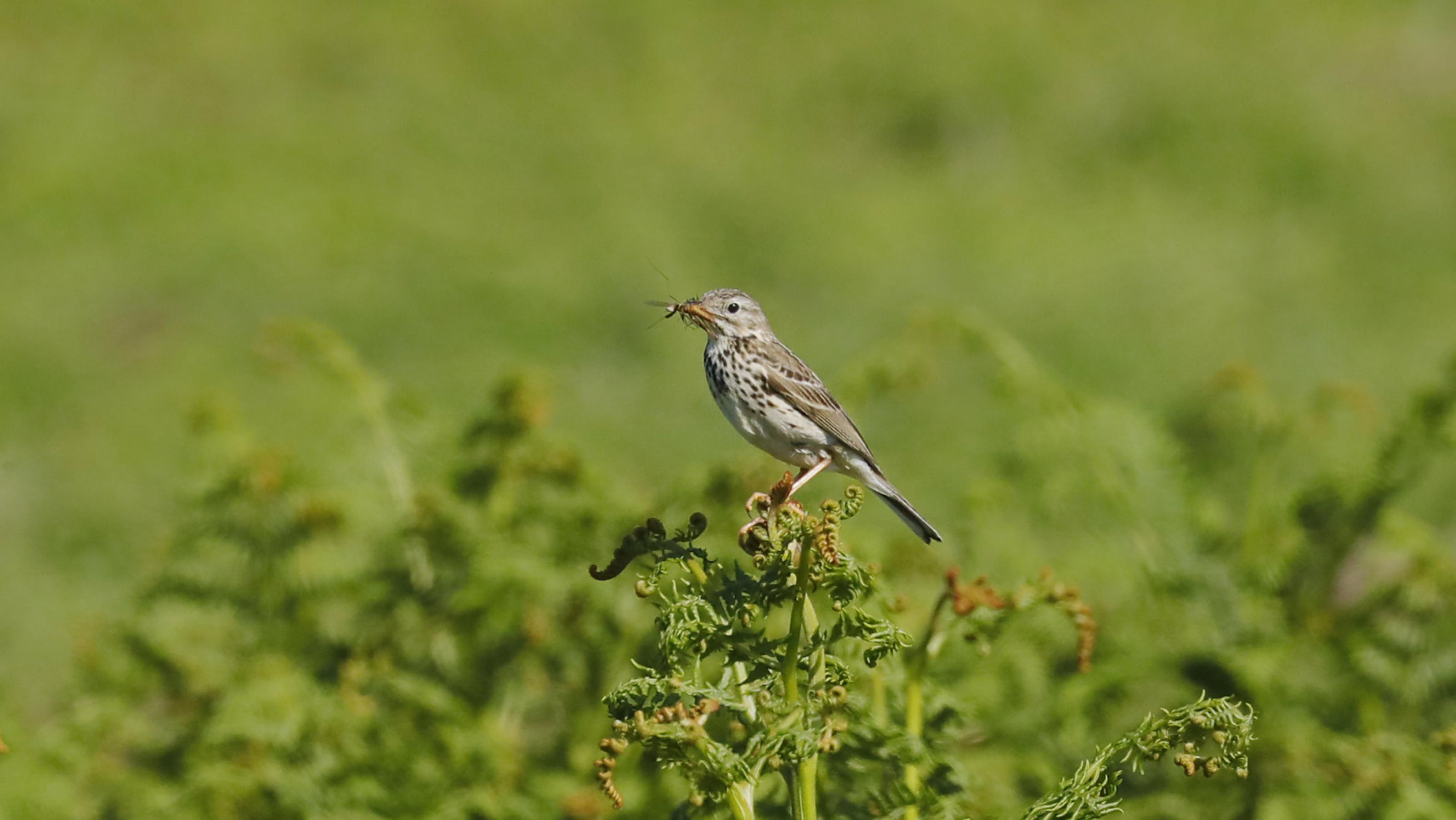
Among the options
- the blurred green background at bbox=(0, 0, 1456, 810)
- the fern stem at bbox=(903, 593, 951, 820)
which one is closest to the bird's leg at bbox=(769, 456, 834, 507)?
the fern stem at bbox=(903, 593, 951, 820)

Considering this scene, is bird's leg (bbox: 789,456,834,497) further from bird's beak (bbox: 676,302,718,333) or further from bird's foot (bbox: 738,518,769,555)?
bird's beak (bbox: 676,302,718,333)

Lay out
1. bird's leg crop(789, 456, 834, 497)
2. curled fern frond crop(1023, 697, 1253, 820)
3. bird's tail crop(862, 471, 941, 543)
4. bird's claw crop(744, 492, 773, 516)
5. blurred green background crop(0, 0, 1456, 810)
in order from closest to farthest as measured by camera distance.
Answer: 1. curled fern frond crop(1023, 697, 1253, 820)
2. bird's claw crop(744, 492, 773, 516)
3. bird's leg crop(789, 456, 834, 497)
4. bird's tail crop(862, 471, 941, 543)
5. blurred green background crop(0, 0, 1456, 810)

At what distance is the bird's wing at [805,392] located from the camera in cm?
429

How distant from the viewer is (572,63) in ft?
46.2

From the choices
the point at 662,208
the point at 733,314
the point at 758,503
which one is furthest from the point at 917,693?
the point at 662,208

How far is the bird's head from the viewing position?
432 cm

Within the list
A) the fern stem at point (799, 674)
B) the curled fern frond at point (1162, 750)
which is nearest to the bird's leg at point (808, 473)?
the fern stem at point (799, 674)

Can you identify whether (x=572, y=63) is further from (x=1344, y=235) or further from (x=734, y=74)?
(x=1344, y=235)

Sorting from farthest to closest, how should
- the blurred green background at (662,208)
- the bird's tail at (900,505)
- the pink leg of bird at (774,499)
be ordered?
1. the blurred green background at (662,208)
2. the bird's tail at (900,505)
3. the pink leg of bird at (774,499)

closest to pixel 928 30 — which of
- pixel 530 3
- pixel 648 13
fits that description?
pixel 648 13

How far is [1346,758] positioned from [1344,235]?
935 cm

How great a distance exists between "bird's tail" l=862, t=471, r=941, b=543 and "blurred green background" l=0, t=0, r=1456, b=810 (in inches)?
138

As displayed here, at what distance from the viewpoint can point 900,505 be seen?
4.25m

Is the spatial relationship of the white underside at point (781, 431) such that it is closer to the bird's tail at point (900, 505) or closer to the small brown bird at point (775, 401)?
the small brown bird at point (775, 401)
